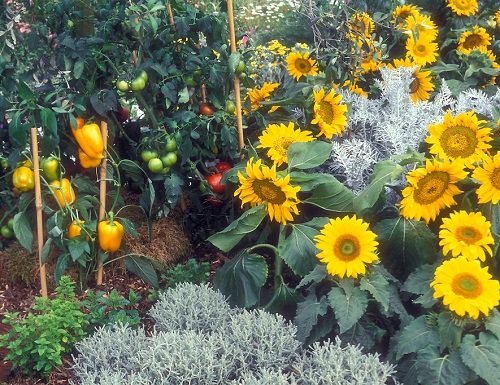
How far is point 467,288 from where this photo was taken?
78.2 inches

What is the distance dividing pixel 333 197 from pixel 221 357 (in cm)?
87

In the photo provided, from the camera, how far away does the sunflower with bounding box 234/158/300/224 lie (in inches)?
96.1

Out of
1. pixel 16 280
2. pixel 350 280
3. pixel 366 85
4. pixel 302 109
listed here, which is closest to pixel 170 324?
pixel 350 280

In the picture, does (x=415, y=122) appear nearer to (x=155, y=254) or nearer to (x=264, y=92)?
(x=264, y=92)

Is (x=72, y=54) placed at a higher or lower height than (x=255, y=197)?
higher

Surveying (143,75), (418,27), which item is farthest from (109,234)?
(418,27)

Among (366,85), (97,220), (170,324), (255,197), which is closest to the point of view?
(170,324)

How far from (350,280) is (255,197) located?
542 mm

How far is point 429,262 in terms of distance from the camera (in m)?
2.47

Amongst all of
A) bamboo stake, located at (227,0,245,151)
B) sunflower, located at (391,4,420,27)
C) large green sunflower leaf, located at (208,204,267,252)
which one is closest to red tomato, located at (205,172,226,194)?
bamboo stake, located at (227,0,245,151)

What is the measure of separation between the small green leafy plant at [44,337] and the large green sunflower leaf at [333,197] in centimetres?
104

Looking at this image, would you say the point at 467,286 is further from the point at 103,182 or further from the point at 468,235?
the point at 103,182

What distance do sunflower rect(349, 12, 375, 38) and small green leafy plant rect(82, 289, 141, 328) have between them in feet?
5.76

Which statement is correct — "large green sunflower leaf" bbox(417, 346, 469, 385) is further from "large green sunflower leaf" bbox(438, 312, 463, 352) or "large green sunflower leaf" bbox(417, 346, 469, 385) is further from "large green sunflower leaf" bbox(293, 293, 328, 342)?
"large green sunflower leaf" bbox(293, 293, 328, 342)
